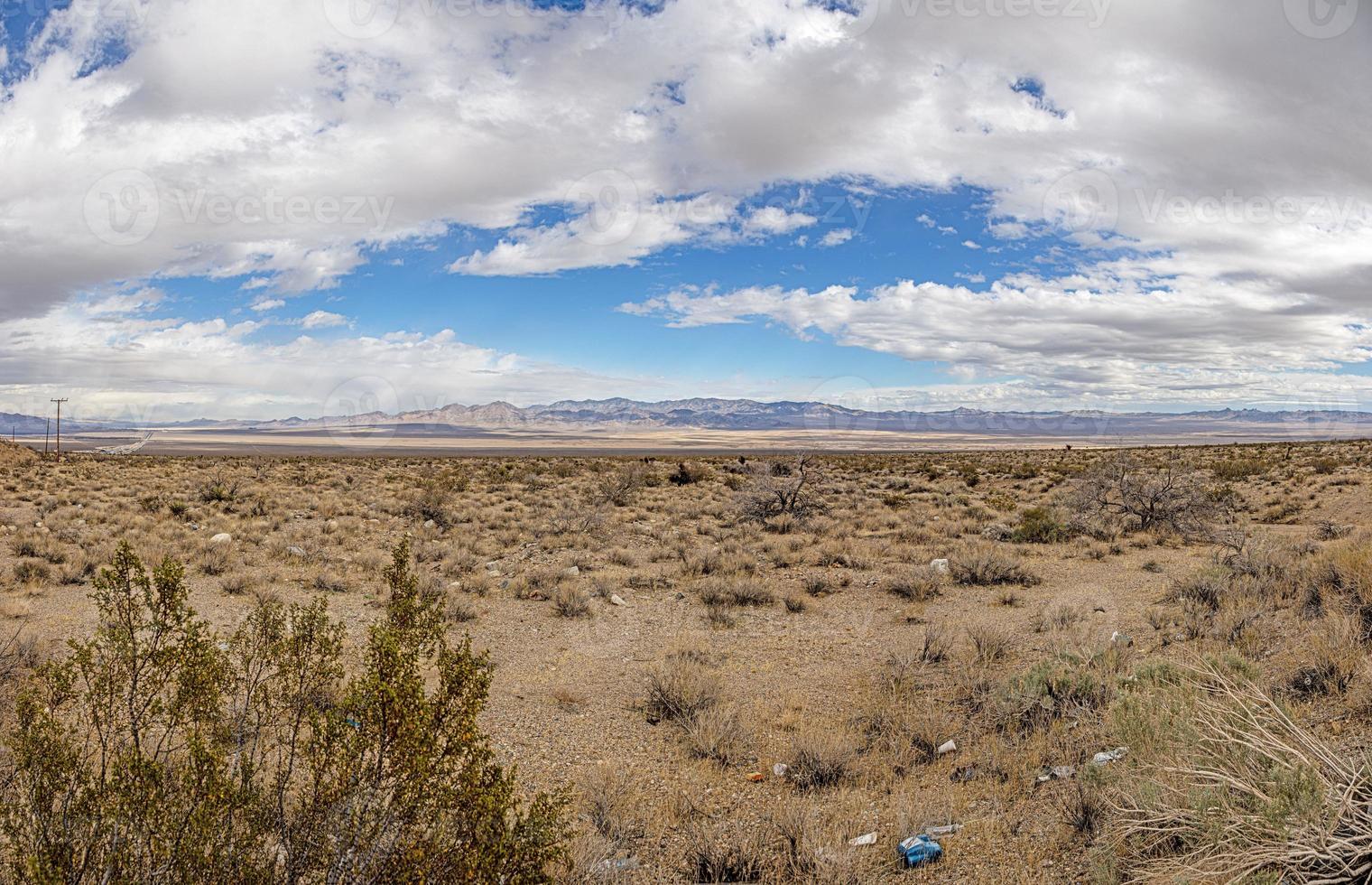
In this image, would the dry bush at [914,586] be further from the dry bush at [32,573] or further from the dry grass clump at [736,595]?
the dry bush at [32,573]

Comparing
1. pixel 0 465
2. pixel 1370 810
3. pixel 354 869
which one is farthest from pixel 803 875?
pixel 0 465

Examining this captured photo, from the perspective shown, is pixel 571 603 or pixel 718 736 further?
pixel 571 603

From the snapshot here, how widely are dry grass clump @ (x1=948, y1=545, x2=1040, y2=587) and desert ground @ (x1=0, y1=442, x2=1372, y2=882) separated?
0.17ft

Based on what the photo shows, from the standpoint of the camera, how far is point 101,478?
115ft

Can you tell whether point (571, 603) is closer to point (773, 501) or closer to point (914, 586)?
point (914, 586)

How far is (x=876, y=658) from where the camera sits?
9430 millimetres

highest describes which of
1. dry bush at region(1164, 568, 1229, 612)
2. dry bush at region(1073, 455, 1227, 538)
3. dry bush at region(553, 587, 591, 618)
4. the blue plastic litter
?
dry bush at region(1073, 455, 1227, 538)

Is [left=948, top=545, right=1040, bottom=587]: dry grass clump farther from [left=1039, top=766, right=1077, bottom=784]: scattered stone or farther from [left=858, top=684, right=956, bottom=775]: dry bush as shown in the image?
[left=1039, top=766, right=1077, bottom=784]: scattered stone

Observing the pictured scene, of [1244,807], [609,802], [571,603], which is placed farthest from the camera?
[571,603]

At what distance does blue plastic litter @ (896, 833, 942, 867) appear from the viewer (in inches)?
184

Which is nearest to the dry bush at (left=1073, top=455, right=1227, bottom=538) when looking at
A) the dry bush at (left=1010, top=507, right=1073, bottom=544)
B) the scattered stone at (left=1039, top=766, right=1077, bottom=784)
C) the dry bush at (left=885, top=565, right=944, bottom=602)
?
the dry bush at (left=1010, top=507, right=1073, bottom=544)

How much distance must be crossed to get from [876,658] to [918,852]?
4824 mm

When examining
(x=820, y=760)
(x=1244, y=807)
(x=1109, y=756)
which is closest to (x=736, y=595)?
(x=820, y=760)

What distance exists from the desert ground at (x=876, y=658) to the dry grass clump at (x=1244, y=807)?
0.03 meters
